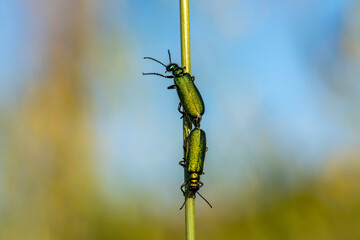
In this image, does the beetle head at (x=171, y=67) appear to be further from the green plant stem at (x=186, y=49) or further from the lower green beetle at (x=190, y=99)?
the green plant stem at (x=186, y=49)

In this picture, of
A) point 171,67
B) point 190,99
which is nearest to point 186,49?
point 190,99

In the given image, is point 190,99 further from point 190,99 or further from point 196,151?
point 196,151

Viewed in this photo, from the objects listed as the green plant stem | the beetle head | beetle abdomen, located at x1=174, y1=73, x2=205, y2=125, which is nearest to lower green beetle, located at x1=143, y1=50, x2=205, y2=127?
beetle abdomen, located at x1=174, y1=73, x2=205, y2=125

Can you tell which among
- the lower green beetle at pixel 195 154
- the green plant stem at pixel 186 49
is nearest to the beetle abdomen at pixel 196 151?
the lower green beetle at pixel 195 154

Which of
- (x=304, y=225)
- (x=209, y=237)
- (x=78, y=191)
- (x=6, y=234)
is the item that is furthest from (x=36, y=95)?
(x=304, y=225)

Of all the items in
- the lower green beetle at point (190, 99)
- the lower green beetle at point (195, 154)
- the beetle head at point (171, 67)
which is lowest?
the lower green beetle at point (195, 154)

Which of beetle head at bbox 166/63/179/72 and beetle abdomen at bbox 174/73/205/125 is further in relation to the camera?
beetle head at bbox 166/63/179/72

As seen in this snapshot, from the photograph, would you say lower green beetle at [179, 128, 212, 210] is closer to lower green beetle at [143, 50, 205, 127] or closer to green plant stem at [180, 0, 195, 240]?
lower green beetle at [143, 50, 205, 127]

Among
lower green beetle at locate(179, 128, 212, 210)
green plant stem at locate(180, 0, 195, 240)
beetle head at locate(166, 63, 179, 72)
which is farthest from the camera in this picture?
beetle head at locate(166, 63, 179, 72)

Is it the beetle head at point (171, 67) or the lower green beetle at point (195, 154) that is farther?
the beetle head at point (171, 67)

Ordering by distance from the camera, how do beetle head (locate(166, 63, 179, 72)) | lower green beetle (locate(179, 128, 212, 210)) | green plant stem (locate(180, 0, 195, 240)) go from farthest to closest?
beetle head (locate(166, 63, 179, 72))
lower green beetle (locate(179, 128, 212, 210))
green plant stem (locate(180, 0, 195, 240))
